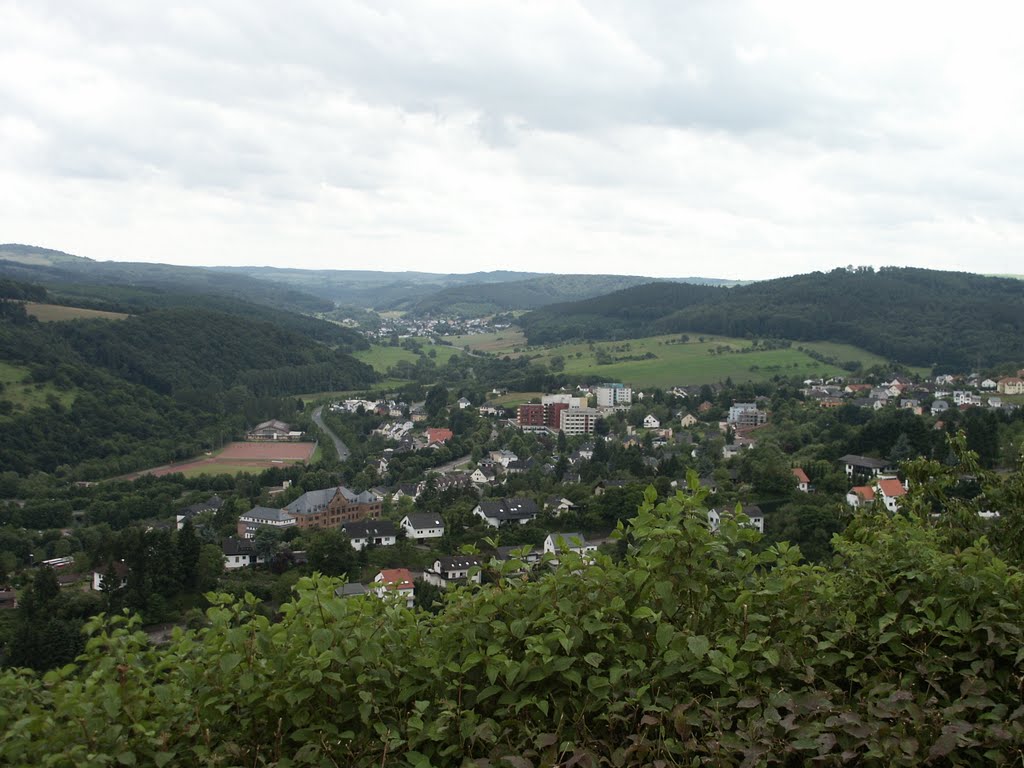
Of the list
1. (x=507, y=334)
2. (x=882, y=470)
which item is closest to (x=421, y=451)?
(x=882, y=470)

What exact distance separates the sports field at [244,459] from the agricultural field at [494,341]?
56.7 metres

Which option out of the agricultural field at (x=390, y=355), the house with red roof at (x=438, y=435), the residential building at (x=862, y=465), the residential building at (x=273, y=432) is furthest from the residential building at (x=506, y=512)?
the agricultural field at (x=390, y=355)

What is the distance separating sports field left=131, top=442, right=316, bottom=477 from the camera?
4706cm

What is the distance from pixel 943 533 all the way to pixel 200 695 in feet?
16.0

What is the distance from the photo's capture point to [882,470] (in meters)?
33.6

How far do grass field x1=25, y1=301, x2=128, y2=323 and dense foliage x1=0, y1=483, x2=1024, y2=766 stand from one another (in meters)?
82.1

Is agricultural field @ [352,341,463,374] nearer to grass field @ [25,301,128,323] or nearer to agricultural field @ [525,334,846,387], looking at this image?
agricultural field @ [525,334,846,387]

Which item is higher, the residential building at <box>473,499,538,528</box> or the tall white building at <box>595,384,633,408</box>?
the tall white building at <box>595,384,633,408</box>

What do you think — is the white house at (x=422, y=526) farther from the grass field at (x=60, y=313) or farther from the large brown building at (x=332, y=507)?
the grass field at (x=60, y=313)

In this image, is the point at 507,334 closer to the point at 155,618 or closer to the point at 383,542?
the point at 383,542

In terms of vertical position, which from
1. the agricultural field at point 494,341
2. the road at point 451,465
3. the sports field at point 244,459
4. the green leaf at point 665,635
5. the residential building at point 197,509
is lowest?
the sports field at point 244,459

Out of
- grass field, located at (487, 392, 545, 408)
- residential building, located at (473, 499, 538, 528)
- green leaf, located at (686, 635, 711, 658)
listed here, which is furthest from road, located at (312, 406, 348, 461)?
green leaf, located at (686, 635, 711, 658)

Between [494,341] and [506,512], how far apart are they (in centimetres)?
9461

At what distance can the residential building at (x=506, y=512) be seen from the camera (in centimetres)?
3234
